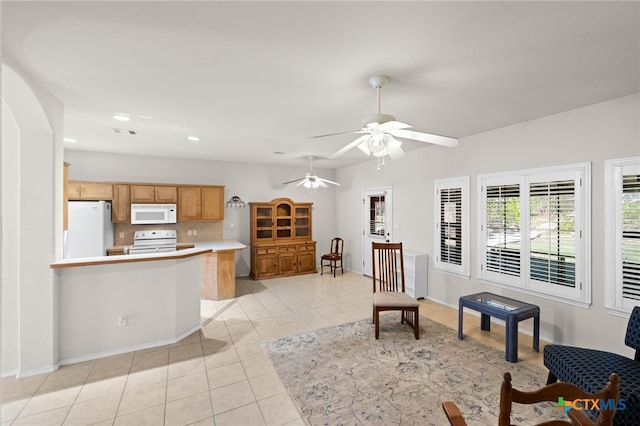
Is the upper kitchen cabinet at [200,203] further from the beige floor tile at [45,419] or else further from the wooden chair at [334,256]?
the beige floor tile at [45,419]

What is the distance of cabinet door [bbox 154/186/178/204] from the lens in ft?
18.5

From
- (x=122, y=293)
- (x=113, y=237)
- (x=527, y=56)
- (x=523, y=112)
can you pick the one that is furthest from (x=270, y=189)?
(x=527, y=56)

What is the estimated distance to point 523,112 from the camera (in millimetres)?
3338

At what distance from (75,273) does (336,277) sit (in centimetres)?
484

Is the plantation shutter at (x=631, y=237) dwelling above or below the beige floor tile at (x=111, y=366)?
above

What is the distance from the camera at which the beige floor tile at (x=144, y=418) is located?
2152 mm

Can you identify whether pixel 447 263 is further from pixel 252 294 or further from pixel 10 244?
pixel 10 244

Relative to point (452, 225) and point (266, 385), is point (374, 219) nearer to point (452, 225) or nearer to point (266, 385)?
point (452, 225)

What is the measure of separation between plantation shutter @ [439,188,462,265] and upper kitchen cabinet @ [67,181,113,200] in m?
6.07

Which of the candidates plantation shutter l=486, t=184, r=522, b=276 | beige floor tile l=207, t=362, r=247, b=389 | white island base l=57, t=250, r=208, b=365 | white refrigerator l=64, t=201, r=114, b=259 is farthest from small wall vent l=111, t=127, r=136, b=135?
plantation shutter l=486, t=184, r=522, b=276

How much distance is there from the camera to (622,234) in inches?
113

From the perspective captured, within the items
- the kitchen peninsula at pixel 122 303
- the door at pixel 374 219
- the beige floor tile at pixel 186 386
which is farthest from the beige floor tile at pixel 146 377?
the door at pixel 374 219

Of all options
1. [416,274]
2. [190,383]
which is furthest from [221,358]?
[416,274]

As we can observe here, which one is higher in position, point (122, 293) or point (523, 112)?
point (523, 112)
